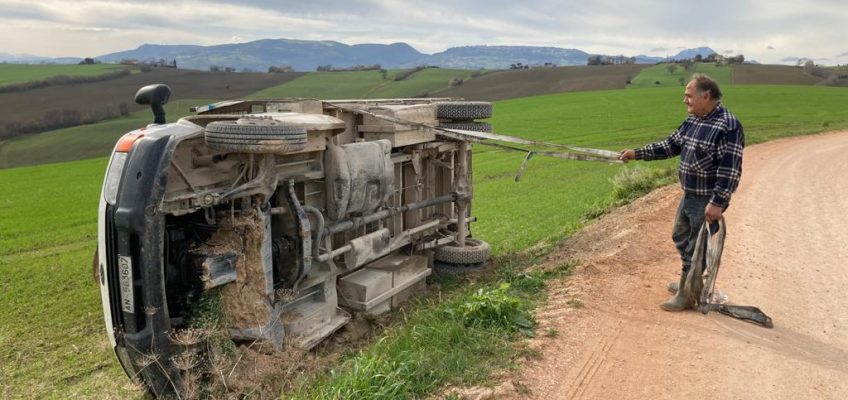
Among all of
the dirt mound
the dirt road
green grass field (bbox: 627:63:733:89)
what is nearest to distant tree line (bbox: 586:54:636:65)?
the dirt mound

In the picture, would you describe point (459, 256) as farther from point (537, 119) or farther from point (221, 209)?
point (537, 119)

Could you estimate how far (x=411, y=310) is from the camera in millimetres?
7926

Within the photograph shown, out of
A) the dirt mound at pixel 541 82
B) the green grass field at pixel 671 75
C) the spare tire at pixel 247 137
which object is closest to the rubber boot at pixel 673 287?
the spare tire at pixel 247 137

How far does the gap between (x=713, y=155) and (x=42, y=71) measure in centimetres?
8365

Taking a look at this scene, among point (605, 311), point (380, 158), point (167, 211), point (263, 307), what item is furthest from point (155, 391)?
point (605, 311)

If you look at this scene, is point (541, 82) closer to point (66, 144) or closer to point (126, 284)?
point (66, 144)

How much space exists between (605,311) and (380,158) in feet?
10.0

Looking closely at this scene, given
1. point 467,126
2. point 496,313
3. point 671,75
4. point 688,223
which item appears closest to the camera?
point 496,313

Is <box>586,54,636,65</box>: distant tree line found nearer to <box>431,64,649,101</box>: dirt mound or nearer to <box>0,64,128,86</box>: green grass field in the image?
<box>431,64,649,101</box>: dirt mound

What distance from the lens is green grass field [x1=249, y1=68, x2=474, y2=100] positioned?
6742 centimetres

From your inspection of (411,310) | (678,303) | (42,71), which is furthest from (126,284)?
(42,71)

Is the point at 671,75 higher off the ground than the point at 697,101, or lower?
higher

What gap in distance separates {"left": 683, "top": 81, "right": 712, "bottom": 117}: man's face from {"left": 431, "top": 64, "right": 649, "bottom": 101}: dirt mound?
5778cm

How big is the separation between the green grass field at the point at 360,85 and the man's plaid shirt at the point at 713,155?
5903cm
